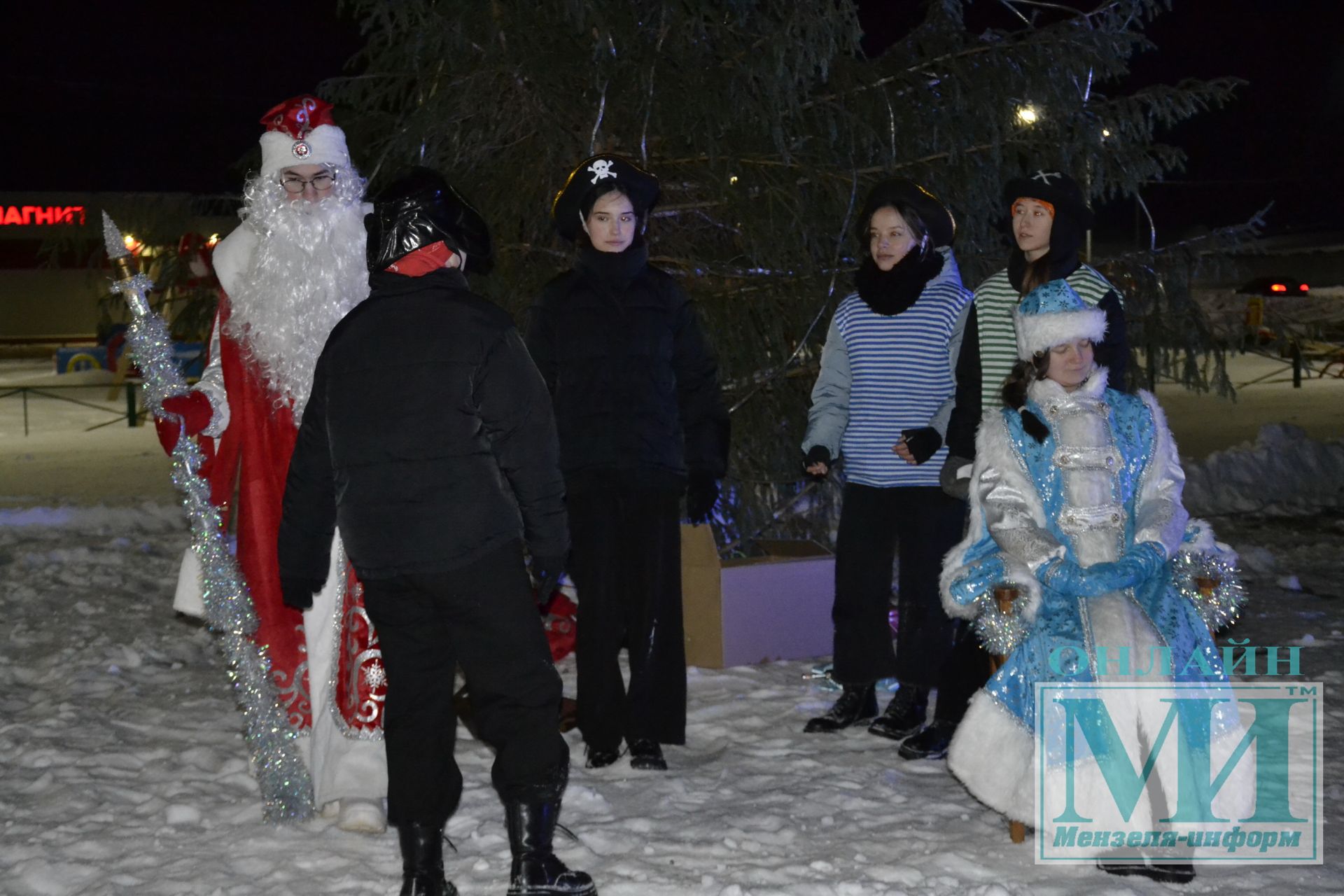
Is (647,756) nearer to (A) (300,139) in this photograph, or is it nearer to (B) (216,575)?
(B) (216,575)

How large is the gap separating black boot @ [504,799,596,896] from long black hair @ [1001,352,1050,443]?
1743 millimetres

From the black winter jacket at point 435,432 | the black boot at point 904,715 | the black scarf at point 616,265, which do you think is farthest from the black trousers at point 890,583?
the black winter jacket at point 435,432

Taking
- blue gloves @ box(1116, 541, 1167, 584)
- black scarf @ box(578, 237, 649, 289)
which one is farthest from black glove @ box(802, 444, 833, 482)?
blue gloves @ box(1116, 541, 1167, 584)

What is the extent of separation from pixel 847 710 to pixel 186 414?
2589 mm

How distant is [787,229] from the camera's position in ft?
20.7

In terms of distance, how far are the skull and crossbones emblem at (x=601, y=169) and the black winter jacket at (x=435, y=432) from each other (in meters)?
1.33

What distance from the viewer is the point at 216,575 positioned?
14.3ft

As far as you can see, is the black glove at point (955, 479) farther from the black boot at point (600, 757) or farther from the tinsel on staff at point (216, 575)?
the tinsel on staff at point (216, 575)

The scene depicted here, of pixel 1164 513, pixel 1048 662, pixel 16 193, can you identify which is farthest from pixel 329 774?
pixel 16 193

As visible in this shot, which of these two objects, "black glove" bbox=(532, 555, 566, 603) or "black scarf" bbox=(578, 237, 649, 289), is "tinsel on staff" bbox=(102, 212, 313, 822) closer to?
"black glove" bbox=(532, 555, 566, 603)

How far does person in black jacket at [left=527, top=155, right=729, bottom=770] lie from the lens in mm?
4734

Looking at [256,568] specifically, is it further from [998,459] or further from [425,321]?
[998,459]

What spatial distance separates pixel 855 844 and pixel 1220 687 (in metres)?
1.12

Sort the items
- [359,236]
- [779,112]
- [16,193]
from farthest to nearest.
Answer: [16,193] → [779,112] → [359,236]
